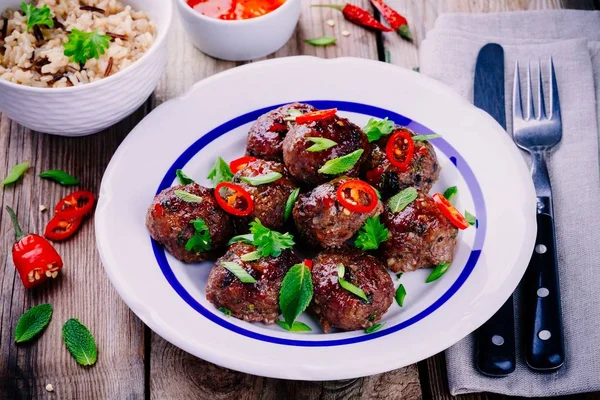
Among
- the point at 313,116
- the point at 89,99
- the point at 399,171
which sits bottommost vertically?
the point at 399,171

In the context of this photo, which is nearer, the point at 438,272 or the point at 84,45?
the point at 438,272

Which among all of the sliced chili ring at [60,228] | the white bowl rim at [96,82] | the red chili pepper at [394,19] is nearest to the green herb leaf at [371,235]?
the white bowl rim at [96,82]

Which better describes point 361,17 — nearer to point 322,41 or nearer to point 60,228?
point 322,41

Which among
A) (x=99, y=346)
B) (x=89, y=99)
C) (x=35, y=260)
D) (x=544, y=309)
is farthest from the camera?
(x=89, y=99)

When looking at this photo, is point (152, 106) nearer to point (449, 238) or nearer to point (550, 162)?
point (449, 238)

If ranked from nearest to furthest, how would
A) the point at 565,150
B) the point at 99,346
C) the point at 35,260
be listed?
the point at 99,346
the point at 35,260
the point at 565,150

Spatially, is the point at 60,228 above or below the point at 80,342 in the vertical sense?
above

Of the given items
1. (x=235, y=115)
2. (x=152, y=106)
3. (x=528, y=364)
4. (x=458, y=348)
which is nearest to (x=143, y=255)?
(x=235, y=115)

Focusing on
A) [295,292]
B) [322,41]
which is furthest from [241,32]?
[295,292]
